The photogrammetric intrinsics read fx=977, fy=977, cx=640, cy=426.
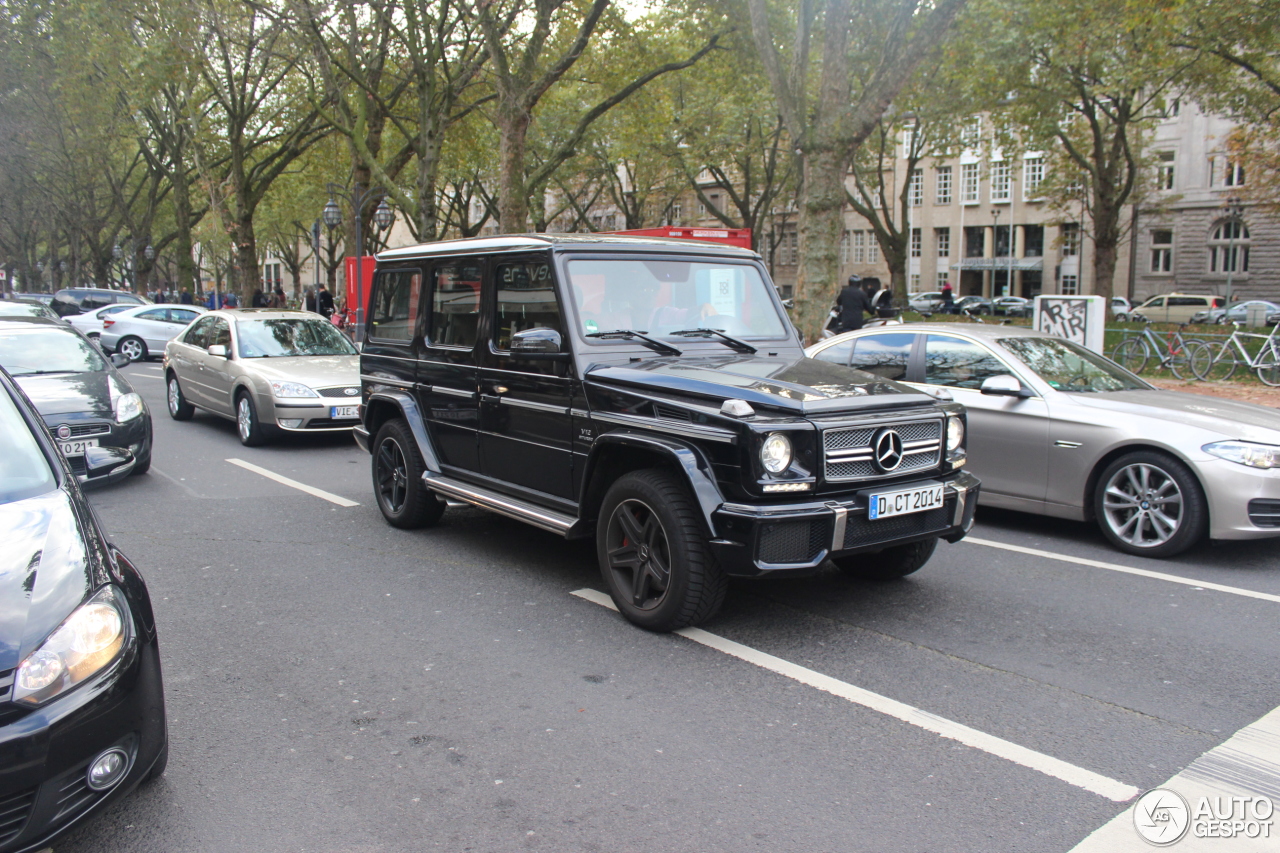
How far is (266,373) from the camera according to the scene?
11.2 meters

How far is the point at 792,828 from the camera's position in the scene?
3094mm

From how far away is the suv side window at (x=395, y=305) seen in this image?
6957mm

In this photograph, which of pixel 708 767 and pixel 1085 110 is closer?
pixel 708 767

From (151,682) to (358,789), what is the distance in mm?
786

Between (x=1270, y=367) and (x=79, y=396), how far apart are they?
17643 mm

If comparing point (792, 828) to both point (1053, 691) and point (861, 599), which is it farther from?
point (861, 599)

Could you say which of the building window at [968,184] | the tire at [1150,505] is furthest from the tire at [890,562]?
the building window at [968,184]

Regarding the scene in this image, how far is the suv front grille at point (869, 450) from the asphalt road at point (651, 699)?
2.78 ft

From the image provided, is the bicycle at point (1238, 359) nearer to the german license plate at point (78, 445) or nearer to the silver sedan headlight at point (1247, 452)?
the silver sedan headlight at point (1247, 452)

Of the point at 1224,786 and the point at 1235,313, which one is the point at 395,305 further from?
the point at 1235,313

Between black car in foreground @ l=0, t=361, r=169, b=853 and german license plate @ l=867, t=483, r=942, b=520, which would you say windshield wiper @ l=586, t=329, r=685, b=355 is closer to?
german license plate @ l=867, t=483, r=942, b=520

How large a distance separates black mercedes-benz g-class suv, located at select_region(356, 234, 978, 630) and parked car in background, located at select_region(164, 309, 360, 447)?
3.95 meters

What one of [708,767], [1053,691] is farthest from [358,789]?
[1053,691]

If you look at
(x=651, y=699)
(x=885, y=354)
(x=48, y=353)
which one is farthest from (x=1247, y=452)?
(x=48, y=353)
